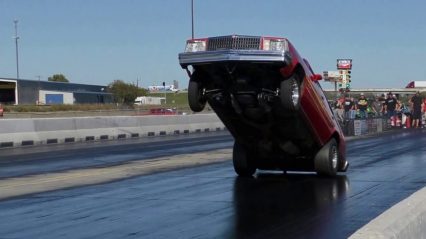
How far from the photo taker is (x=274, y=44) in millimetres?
10414

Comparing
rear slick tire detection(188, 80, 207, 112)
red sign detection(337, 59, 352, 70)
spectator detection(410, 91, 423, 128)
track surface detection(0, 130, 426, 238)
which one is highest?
red sign detection(337, 59, 352, 70)

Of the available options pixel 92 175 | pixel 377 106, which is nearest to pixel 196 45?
pixel 92 175

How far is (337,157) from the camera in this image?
13227 millimetres

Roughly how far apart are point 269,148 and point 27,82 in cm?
8393

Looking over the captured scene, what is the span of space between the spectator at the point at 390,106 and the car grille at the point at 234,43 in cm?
2462

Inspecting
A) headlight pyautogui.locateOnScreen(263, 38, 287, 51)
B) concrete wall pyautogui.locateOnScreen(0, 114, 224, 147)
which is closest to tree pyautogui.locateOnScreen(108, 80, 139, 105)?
concrete wall pyautogui.locateOnScreen(0, 114, 224, 147)

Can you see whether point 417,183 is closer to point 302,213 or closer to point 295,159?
point 295,159

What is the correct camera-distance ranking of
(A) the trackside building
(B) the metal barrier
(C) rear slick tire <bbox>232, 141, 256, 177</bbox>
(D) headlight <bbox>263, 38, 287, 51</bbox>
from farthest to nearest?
(A) the trackside building < (B) the metal barrier < (C) rear slick tire <bbox>232, 141, 256, 177</bbox> < (D) headlight <bbox>263, 38, 287, 51</bbox>

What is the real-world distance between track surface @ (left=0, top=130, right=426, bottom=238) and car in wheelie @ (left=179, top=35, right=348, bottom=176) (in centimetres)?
73

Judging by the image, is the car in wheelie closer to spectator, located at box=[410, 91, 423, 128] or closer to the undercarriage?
the undercarriage

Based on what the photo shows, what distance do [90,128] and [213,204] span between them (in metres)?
20.3

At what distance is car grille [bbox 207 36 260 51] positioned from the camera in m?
10.4

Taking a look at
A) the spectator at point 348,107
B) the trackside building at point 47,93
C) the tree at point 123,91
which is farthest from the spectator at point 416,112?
the tree at point 123,91

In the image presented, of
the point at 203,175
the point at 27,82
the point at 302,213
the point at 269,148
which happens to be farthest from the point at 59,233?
the point at 27,82
